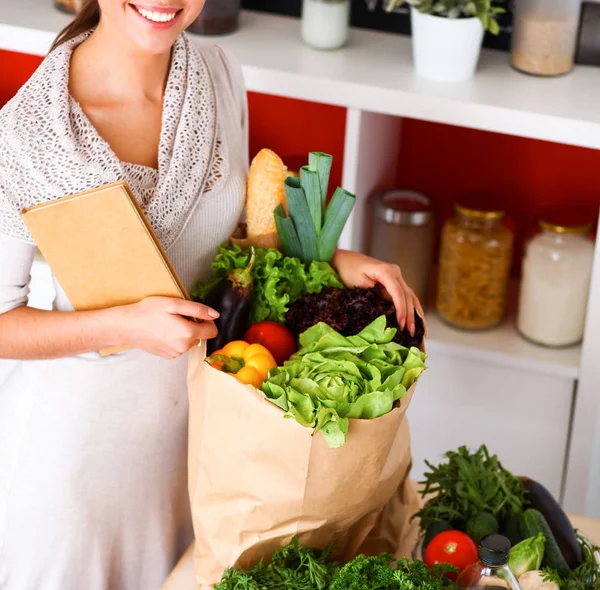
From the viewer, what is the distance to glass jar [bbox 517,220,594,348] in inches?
79.1

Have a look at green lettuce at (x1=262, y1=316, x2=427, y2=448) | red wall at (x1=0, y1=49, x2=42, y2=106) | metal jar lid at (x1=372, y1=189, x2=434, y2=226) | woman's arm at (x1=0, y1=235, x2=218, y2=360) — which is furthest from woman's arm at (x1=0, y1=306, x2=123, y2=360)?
red wall at (x1=0, y1=49, x2=42, y2=106)

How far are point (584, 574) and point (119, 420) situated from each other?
684mm

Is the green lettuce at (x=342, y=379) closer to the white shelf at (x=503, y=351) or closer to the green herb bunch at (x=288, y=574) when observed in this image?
the green herb bunch at (x=288, y=574)

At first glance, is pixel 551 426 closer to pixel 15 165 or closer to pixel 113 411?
pixel 113 411

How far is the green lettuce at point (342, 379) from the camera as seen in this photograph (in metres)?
1.02

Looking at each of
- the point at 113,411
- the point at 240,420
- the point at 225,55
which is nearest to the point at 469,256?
the point at 225,55

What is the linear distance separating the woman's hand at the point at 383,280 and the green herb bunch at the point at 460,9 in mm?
747

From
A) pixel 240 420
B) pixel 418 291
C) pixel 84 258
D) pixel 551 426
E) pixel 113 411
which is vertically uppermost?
pixel 84 258

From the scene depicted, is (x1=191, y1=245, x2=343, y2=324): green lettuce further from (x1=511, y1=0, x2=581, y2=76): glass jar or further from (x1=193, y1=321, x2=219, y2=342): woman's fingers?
(x1=511, y1=0, x2=581, y2=76): glass jar

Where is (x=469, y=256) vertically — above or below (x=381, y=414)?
below

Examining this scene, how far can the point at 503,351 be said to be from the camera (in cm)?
212

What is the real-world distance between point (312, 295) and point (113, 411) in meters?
0.37

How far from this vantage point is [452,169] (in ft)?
7.57

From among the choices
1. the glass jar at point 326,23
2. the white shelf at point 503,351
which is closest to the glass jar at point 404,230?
the white shelf at point 503,351
